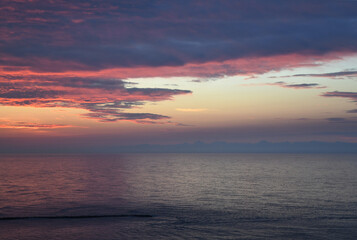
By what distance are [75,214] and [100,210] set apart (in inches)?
155

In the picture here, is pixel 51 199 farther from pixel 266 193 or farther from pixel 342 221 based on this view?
pixel 342 221

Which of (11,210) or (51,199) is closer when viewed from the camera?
(11,210)

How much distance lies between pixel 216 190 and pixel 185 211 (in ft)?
72.5

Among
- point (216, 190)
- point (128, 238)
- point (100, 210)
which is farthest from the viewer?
point (216, 190)

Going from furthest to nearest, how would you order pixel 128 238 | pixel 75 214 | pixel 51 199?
pixel 51 199, pixel 75 214, pixel 128 238

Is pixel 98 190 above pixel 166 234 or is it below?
above

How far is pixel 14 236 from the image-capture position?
112 ft

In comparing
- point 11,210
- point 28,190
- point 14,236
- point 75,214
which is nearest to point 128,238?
point 14,236

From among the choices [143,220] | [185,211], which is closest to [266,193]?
[185,211]

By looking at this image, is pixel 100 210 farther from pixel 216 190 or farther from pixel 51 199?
pixel 216 190

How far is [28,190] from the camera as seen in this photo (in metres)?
67.9

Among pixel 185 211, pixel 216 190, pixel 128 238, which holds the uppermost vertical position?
pixel 216 190

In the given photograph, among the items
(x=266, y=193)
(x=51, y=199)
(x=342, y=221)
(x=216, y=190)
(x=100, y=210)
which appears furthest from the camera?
(x=216, y=190)

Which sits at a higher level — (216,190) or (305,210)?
(216,190)
